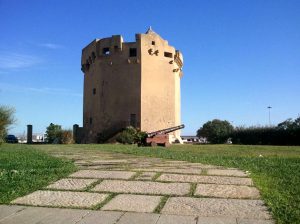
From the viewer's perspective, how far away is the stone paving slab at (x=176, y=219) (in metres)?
2.81

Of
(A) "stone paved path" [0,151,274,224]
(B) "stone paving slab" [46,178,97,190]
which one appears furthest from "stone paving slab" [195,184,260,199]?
(B) "stone paving slab" [46,178,97,190]

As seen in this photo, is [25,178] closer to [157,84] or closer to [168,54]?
[157,84]

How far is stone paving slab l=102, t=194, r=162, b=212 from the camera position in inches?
125

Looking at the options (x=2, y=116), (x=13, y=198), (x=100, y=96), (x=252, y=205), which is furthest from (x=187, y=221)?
(x=100, y=96)

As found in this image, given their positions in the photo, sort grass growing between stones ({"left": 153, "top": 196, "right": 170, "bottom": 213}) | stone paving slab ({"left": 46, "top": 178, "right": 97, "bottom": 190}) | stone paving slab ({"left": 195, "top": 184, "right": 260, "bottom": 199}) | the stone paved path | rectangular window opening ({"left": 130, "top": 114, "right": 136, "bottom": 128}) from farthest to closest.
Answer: rectangular window opening ({"left": 130, "top": 114, "right": 136, "bottom": 128}), stone paving slab ({"left": 46, "top": 178, "right": 97, "bottom": 190}), stone paving slab ({"left": 195, "top": 184, "right": 260, "bottom": 199}), grass growing between stones ({"left": 153, "top": 196, "right": 170, "bottom": 213}), the stone paved path

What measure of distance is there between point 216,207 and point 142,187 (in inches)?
40.1

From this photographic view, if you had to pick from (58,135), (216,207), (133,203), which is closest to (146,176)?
(133,203)

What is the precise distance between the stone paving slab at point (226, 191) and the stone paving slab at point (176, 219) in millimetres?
756

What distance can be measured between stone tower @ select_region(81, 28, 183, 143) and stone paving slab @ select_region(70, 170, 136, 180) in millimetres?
20610

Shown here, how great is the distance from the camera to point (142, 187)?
3.98 m

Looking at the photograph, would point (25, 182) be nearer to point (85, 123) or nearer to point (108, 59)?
point (108, 59)

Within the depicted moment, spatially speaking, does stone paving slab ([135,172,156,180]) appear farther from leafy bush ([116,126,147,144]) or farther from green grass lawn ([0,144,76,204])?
leafy bush ([116,126,147,144])

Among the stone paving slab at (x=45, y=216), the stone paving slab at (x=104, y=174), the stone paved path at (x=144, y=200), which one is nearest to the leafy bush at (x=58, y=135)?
the stone paving slab at (x=104, y=174)

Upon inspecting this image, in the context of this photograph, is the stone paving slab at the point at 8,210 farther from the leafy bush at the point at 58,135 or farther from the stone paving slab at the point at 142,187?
the leafy bush at the point at 58,135
